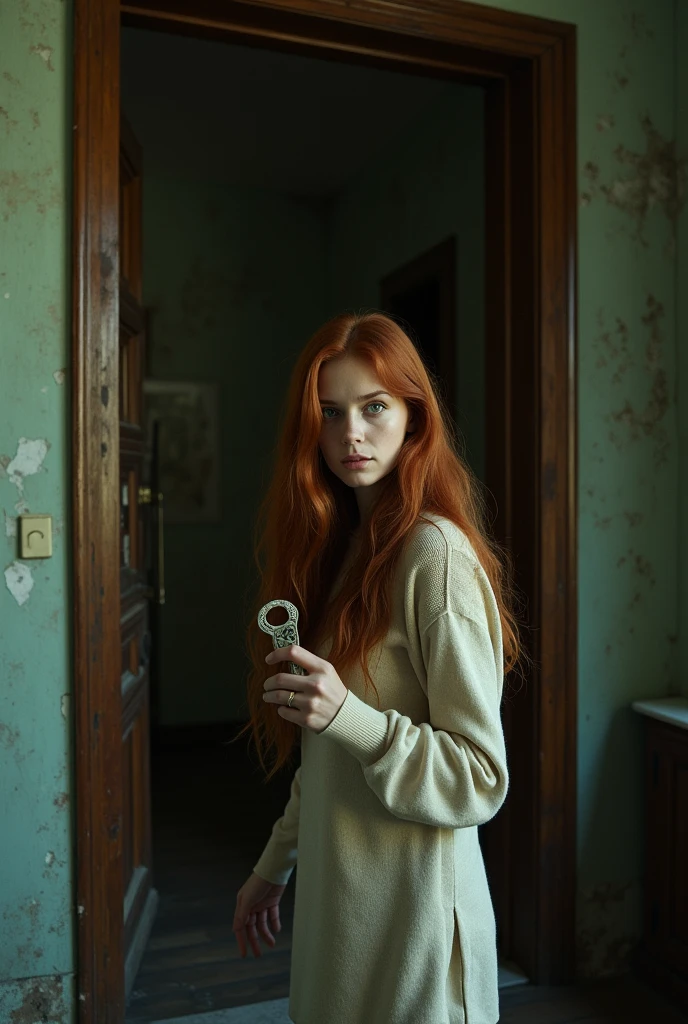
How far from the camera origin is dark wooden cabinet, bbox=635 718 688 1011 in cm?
234

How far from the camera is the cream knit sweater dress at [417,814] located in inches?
44.8

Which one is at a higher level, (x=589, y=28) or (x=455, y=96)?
(x=455, y=96)

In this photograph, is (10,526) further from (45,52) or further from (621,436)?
(621,436)

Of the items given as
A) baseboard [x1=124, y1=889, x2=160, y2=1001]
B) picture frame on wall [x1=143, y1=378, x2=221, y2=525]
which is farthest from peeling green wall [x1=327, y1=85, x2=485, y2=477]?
baseboard [x1=124, y1=889, x2=160, y2=1001]

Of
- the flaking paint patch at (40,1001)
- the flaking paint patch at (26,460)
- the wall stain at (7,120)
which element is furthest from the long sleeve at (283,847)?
the wall stain at (7,120)

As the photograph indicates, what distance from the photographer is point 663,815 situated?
2436mm

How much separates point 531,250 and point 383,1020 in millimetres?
1888

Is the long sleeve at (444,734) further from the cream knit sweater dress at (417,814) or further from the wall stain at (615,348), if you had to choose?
the wall stain at (615,348)

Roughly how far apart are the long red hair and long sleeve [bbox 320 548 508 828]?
0.11m

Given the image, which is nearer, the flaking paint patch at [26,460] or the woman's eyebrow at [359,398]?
the woman's eyebrow at [359,398]

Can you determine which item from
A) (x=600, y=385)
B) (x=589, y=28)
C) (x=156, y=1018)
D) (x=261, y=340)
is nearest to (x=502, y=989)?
(x=156, y=1018)

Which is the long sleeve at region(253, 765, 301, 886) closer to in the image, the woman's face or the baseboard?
the woman's face

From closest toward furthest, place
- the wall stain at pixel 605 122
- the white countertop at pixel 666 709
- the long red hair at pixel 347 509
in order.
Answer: the long red hair at pixel 347 509 → the white countertop at pixel 666 709 → the wall stain at pixel 605 122

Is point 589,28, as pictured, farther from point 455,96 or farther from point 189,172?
point 189,172
